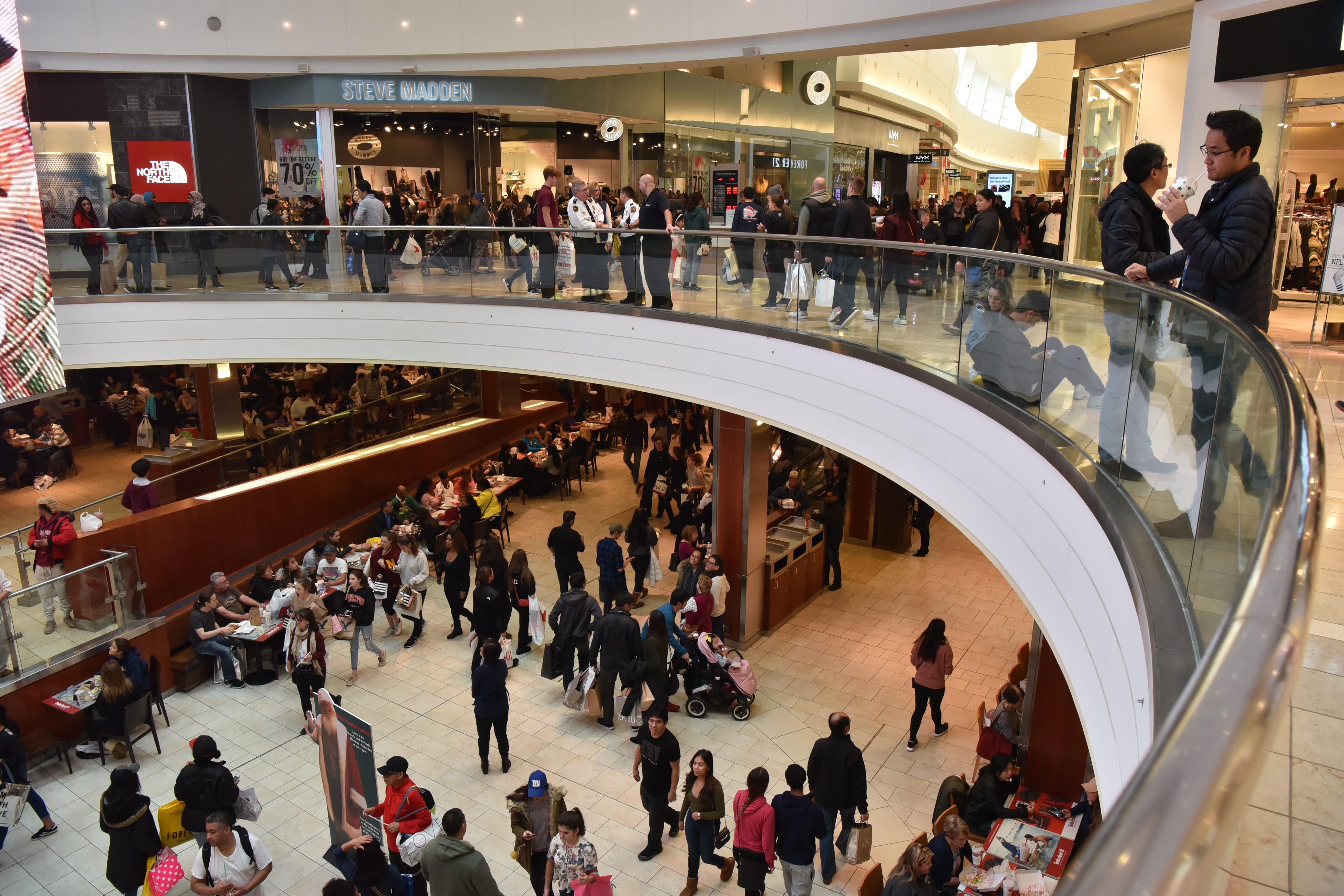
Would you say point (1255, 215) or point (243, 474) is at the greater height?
point (1255, 215)

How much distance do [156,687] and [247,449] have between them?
5.56 metres

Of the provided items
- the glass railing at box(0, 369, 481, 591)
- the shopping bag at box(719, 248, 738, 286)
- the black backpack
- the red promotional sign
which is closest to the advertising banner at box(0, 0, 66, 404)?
the glass railing at box(0, 369, 481, 591)

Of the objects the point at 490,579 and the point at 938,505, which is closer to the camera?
the point at 938,505

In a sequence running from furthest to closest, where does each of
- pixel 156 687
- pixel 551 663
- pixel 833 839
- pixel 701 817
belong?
pixel 551 663
pixel 156 687
pixel 833 839
pixel 701 817

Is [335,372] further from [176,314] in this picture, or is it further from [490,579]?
[490,579]

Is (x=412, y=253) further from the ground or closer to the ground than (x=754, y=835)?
further from the ground

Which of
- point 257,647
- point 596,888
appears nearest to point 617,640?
point 596,888

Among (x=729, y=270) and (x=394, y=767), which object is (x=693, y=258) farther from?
(x=394, y=767)

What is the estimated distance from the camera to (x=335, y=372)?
67.2 ft

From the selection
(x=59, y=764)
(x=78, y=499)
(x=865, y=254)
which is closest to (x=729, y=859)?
(x=865, y=254)

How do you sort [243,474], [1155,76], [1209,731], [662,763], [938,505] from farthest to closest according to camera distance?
[243,474]
[1155,76]
[662,763]
[938,505]
[1209,731]

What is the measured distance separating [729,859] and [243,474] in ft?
35.3

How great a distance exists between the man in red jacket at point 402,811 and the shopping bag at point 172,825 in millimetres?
1915

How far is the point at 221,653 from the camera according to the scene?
11398 mm
